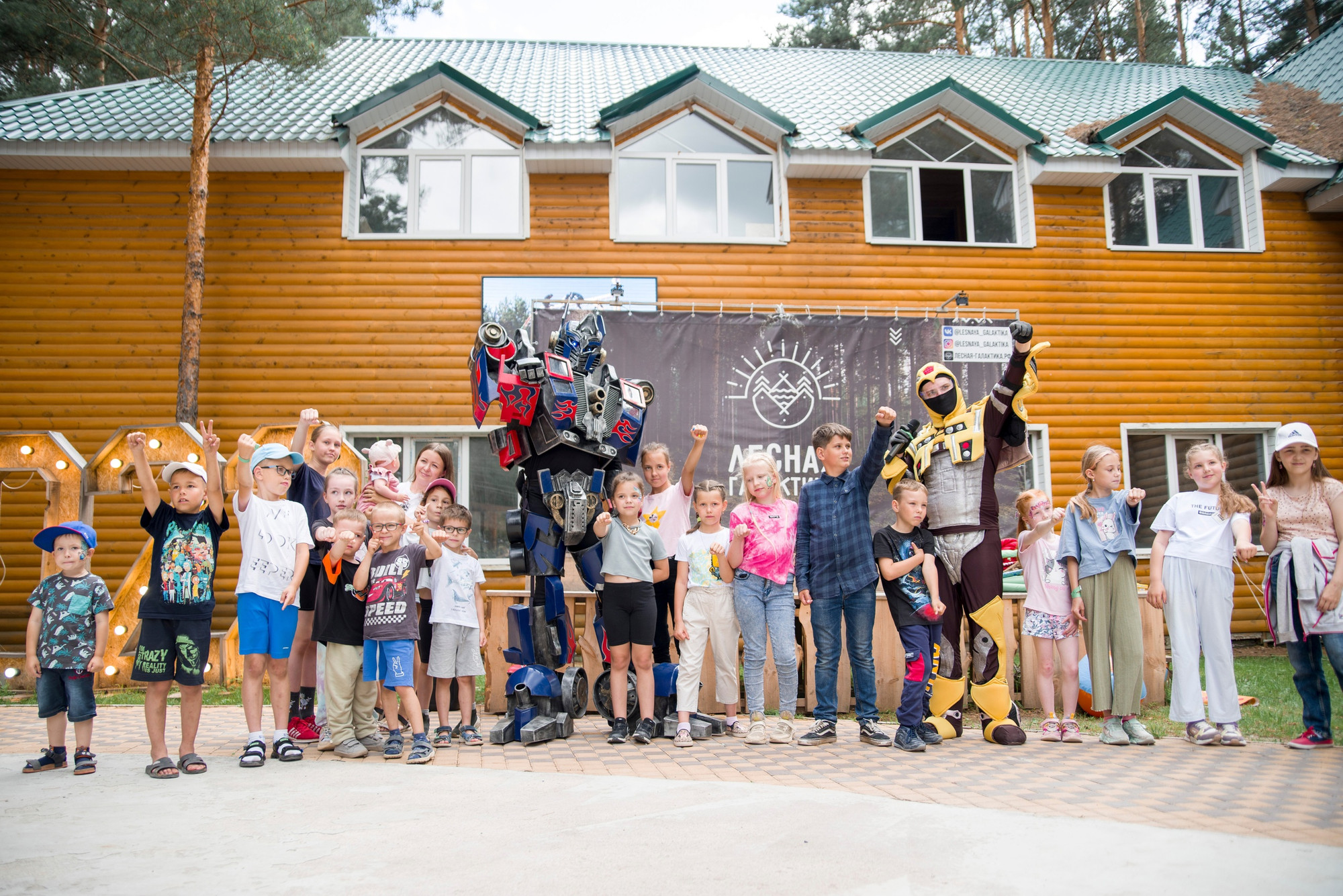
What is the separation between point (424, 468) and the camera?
613 cm

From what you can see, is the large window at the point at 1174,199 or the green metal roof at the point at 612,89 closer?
the green metal roof at the point at 612,89

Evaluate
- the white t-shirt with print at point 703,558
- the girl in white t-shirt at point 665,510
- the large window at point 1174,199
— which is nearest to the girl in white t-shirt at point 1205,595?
the white t-shirt with print at point 703,558

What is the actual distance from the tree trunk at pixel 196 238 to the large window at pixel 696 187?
4740mm

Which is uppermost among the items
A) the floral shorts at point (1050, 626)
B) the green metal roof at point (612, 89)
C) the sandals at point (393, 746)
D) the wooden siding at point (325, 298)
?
the green metal roof at point (612, 89)

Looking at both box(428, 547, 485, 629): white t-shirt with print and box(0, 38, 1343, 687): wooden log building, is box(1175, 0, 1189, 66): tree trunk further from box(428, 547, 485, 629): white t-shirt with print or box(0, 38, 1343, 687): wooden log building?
box(428, 547, 485, 629): white t-shirt with print

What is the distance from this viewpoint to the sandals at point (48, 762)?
4.64 metres

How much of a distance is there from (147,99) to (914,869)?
12.9m

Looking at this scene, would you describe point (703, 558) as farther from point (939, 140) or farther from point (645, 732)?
point (939, 140)

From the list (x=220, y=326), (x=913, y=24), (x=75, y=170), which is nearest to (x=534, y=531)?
(x=220, y=326)

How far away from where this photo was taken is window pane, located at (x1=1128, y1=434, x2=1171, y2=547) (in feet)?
39.2

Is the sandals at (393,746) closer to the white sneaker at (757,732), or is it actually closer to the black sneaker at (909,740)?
the white sneaker at (757,732)

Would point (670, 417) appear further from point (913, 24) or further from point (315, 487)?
point (913, 24)

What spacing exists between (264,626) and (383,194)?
7.77 m

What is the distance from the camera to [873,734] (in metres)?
5.39
